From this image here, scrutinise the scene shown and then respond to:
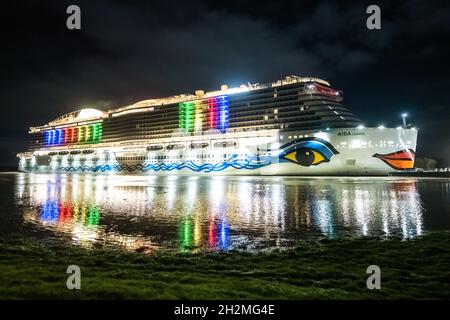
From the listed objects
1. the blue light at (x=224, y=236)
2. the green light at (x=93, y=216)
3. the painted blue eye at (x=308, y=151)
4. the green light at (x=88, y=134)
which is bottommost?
the blue light at (x=224, y=236)

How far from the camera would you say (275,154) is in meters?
71.9

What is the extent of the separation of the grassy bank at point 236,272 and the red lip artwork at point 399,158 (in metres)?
55.4

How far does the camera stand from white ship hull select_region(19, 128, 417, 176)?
203 ft

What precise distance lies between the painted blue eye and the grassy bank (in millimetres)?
54801

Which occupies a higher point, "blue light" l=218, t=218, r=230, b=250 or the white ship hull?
the white ship hull

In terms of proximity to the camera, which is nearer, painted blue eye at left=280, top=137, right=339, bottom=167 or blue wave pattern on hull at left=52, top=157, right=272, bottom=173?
painted blue eye at left=280, top=137, right=339, bottom=167

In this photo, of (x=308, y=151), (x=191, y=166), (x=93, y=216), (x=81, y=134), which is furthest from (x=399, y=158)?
(x=81, y=134)

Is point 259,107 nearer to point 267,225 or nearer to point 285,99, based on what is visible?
point 285,99

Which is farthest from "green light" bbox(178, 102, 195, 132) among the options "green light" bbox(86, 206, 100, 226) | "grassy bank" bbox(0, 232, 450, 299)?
"grassy bank" bbox(0, 232, 450, 299)

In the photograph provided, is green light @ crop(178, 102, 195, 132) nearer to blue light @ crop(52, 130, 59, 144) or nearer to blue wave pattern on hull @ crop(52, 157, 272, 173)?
blue wave pattern on hull @ crop(52, 157, 272, 173)

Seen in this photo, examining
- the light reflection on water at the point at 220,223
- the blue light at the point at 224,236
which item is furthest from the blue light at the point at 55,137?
the blue light at the point at 224,236

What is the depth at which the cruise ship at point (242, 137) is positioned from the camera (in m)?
62.7

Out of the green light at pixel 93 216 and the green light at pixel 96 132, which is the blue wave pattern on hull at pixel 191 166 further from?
the green light at pixel 93 216

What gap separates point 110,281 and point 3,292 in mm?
1761
